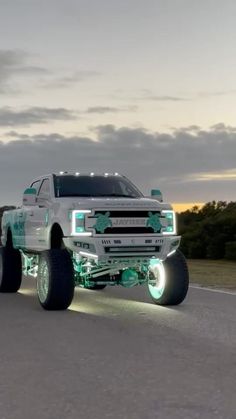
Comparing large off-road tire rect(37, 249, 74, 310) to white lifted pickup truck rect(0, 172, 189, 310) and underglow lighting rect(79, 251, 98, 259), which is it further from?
underglow lighting rect(79, 251, 98, 259)

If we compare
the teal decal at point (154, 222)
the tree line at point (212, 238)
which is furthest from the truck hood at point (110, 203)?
the tree line at point (212, 238)

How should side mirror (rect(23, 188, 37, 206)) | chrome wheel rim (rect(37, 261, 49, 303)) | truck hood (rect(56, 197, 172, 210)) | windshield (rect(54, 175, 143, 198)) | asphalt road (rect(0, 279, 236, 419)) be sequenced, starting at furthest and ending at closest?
1. windshield (rect(54, 175, 143, 198))
2. side mirror (rect(23, 188, 37, 206))
3. chrome wheel rim (rect(37, 261, 49, 303))
4. truck hood (rect(56, 197, 172, 210))
5. asphalt road (rect(0, 279, 236, 419))

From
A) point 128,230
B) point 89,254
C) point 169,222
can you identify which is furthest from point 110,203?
point 169,222

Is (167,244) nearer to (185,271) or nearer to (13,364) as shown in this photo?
(185,271)

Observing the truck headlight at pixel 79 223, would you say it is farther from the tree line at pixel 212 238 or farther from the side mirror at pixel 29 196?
the tree line at pixel 212 238

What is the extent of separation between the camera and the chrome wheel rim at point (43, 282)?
37.1 feet

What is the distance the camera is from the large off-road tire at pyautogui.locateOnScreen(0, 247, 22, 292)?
14367 millimetres

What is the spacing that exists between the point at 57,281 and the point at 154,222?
1.89 meters

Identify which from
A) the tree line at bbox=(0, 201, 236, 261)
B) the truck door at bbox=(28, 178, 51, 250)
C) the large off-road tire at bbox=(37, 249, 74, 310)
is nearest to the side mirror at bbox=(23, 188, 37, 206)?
the truck door at bbox=(28, 178, 51, 250)

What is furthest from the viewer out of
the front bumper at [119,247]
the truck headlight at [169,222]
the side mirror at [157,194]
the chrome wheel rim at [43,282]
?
the side mirror at [157,194]

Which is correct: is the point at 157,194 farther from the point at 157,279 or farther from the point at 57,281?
the point at 57,281

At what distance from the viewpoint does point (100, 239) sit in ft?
36.0

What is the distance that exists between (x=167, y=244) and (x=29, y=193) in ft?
8.99

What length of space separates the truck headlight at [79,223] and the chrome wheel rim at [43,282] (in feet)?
2.93
